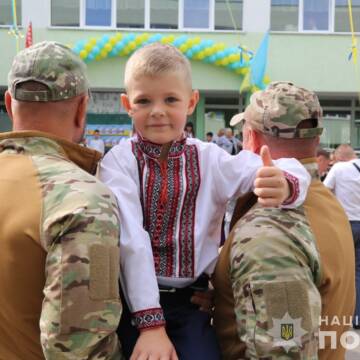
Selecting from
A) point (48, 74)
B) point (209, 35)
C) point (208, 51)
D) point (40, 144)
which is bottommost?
point (40, 144)

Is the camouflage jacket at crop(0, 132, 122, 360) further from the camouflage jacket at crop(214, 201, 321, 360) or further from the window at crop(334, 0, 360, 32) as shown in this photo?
the window at crop(334, 0, 360, 32)

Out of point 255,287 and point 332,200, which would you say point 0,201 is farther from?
point 332,200

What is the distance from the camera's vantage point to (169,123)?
185 centimetres

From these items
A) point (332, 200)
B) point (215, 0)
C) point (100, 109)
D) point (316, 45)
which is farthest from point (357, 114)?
point (332, 200)

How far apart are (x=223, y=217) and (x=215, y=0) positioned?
50.5 feet

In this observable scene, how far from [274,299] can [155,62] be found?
2.64 ft

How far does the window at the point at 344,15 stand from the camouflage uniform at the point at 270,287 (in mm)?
15922

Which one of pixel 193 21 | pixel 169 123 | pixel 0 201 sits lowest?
pixel 0 201

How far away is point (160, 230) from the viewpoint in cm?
177

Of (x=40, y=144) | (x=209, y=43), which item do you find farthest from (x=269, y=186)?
(x=209, y=43)

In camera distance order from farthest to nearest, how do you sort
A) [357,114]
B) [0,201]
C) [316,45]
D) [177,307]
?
[357,114] → [316,45] → [177,307] → [0,201]

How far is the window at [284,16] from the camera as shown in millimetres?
16297

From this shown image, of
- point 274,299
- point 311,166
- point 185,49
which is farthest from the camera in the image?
point 185,49

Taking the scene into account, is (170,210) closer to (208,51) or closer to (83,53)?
(208,51)
